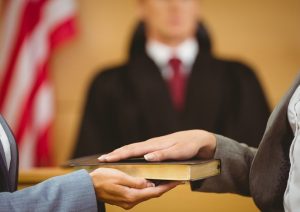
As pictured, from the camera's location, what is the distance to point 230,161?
1003mm

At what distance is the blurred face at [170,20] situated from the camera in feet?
8.79

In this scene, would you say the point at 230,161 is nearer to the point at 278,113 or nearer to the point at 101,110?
the point at 278,113

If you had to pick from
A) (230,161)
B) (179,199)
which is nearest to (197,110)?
(179,199)

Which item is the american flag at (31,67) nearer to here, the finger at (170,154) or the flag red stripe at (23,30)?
the flag red stripe at (23,30)

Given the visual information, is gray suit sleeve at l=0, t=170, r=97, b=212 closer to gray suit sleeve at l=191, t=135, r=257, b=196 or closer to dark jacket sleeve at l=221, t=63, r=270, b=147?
gray suit sleeve at l=191, t=135, r=257, b=196

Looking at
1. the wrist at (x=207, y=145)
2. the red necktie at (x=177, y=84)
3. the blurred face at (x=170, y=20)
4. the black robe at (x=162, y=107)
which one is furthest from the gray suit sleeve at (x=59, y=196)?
the blurred face at (x=170, y=20)

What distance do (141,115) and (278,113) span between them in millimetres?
1652

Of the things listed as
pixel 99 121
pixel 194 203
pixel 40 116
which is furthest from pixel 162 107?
pixel 194 203

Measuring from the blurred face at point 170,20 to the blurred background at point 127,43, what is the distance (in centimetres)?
9

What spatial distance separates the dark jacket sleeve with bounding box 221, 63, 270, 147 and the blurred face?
0.95ft

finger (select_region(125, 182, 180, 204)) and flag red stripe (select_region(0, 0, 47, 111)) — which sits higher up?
flag red stripe (select_region(0, 0, 47, 111))

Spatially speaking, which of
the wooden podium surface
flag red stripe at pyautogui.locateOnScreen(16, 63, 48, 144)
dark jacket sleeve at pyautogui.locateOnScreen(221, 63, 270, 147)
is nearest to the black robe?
dark jacket sleeve at pyautogui.locateOnScreen(221, 63, 270, 147)

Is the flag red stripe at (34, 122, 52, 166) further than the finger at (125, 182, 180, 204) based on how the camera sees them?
Yes

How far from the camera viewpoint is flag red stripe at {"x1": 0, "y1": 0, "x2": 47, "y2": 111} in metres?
2.71
